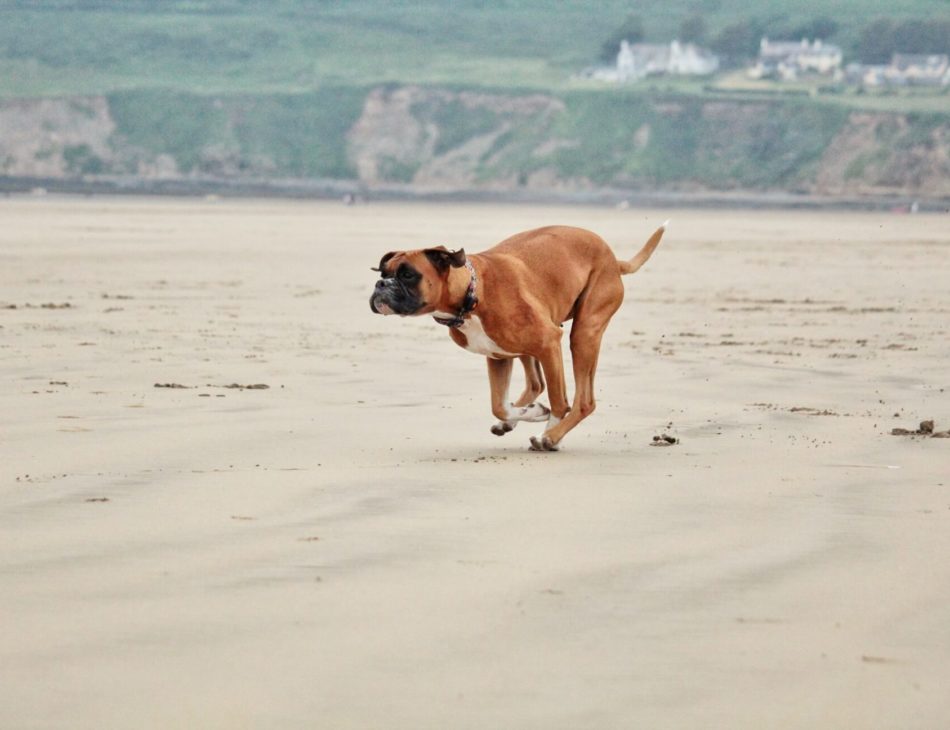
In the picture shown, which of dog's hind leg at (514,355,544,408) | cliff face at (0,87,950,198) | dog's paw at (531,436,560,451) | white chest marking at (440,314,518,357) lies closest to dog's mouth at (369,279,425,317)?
white chest marking at (440,314,518,357)

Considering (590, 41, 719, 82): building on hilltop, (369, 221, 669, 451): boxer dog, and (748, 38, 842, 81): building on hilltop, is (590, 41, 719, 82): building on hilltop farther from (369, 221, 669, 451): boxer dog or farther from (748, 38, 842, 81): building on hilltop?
(369, 221, 669, 451): boxer dog

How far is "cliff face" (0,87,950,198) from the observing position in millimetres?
127125

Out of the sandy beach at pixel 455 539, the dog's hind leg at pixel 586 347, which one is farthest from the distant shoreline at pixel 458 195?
the dog's hind leg at pixel 586 347

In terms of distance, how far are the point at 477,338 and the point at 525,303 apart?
0.30 m

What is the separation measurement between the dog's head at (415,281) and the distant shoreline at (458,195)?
71211 millimetres

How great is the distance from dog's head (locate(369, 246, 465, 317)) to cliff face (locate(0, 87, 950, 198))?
114259 millimetres

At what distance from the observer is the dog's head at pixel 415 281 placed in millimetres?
8609

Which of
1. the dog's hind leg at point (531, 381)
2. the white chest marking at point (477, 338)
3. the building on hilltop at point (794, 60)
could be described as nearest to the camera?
the white chest marking at point (477, 338)

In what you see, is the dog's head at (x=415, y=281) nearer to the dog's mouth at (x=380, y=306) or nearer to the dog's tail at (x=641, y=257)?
the dog's mouth at (x=380, y=306)

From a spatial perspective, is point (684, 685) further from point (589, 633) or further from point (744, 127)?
point (744, 127)

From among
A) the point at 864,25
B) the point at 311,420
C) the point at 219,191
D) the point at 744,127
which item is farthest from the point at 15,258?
the point at 864,25

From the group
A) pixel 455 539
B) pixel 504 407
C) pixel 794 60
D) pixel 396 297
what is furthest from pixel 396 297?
pixel 794 60

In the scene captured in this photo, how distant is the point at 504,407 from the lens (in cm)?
950

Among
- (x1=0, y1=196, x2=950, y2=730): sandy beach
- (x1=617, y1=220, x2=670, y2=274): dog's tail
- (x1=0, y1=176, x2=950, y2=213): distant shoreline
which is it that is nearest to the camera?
(x1=0, y1=196, x2=950, y2=730): sandy beach
